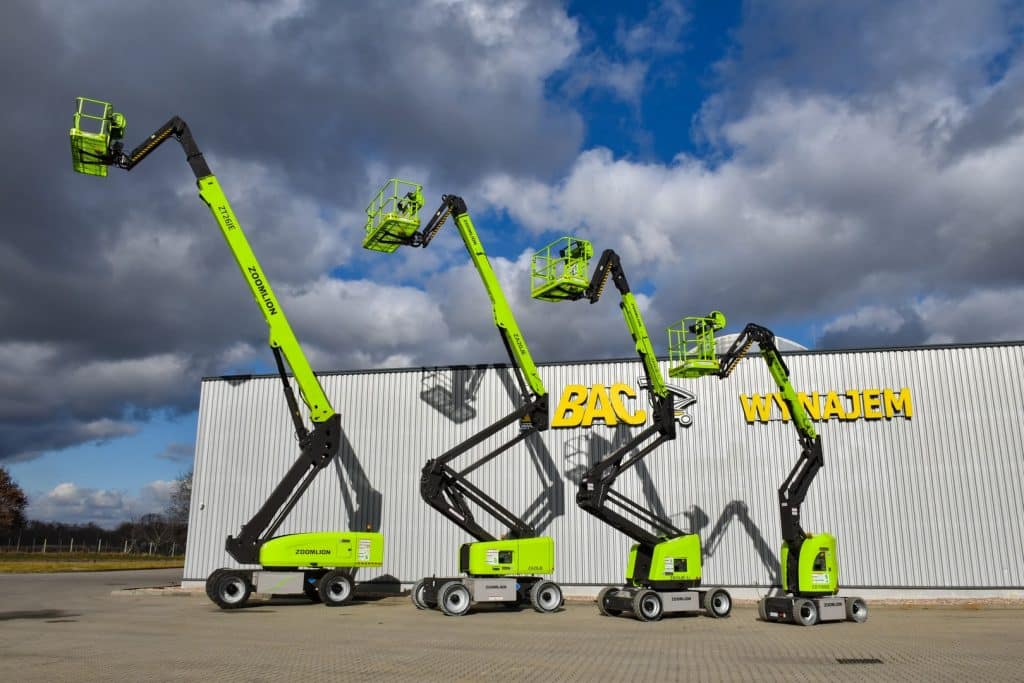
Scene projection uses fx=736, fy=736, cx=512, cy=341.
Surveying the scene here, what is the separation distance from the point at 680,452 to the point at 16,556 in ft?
218

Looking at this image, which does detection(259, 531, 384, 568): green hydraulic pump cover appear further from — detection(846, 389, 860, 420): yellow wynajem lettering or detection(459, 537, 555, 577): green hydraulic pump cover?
detection(846, 389, 860, 420): yellow wynajem lettering

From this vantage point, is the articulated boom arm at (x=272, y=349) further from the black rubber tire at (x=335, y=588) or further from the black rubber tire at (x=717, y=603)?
the black rubber tire at (x=717, y=603)

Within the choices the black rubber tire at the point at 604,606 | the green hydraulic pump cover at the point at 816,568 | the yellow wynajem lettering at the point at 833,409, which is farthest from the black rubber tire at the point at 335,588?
the yellow wynajem lettering at the point at 833,409

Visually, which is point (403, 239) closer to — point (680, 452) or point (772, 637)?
point (680, 452)

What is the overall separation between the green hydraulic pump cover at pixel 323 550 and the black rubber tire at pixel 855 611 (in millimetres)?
15551

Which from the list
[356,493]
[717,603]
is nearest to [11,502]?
[356,493]

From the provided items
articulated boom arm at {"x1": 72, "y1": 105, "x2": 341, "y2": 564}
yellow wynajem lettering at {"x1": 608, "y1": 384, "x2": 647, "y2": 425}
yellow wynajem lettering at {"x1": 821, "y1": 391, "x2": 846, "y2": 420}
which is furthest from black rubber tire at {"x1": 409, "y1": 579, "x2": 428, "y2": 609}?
yellow wynajem lettering at {"x1": 821, "y1": 391, "x2": 846, "y2": 420}

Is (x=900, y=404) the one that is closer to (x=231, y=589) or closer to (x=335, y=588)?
(x=335, y=588)

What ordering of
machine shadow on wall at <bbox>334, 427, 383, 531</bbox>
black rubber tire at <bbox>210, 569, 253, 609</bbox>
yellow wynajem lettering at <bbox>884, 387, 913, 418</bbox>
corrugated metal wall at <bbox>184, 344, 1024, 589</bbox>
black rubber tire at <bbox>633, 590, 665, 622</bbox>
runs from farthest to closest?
machine shadow on wall at <bbox>334, 427, 383, 531</bbox>, yellow wynajem lettering at <bbox>884, 387, 913, 418</bbox>, corrugated metal wall at <bbox>184, 344, 1024, 589</bbox>, black rubber tire at <bbox>210, 569, 253, 609</bbox>, black rubber tire at <bbox>633, 590, 665, 622</bbox>

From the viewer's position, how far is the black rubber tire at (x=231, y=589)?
23.2 metres

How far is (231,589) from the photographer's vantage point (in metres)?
23.5

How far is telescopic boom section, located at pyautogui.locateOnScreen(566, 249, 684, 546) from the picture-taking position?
2405 centimetres

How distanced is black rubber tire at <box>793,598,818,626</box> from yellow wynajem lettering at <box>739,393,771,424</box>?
9.54 meters

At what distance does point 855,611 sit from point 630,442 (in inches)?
333
